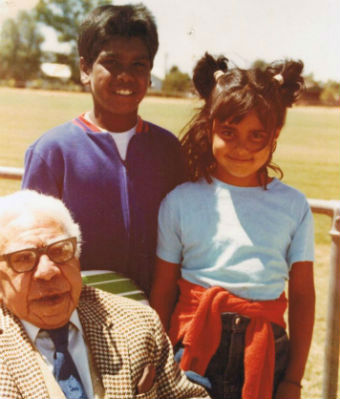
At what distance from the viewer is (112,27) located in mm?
2123

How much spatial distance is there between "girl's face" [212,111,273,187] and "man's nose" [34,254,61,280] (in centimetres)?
84

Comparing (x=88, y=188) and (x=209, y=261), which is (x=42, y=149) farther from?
(x=209, y=261)

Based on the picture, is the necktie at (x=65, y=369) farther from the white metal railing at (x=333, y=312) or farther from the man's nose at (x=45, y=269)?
the white metal railing at (x=333, y=312)

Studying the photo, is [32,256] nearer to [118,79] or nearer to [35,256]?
[35,256]

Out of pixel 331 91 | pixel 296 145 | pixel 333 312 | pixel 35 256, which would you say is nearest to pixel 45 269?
pixel 35 256

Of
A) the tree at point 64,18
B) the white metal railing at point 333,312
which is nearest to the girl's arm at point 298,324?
the white metal railing at point 333,312

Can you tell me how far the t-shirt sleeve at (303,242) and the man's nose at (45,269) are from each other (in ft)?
3.23

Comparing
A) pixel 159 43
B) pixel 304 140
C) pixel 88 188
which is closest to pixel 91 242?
pixel 88 188

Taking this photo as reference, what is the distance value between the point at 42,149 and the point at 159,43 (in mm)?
752

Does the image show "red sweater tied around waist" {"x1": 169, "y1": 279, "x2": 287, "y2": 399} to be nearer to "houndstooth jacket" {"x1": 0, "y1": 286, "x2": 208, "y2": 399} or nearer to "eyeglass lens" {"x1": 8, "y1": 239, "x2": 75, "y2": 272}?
"houndstooth jacket" {"x1": 0, "y1": 286, "x2": 208, "y2": 399}

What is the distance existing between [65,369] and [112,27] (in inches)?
54.2

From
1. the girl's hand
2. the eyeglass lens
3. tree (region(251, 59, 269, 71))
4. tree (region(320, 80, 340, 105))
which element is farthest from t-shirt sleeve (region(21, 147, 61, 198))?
tree (region(320, 80, 340, 105))

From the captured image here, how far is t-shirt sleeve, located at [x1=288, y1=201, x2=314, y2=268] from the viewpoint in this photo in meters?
2.08

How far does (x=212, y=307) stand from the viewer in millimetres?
1984
